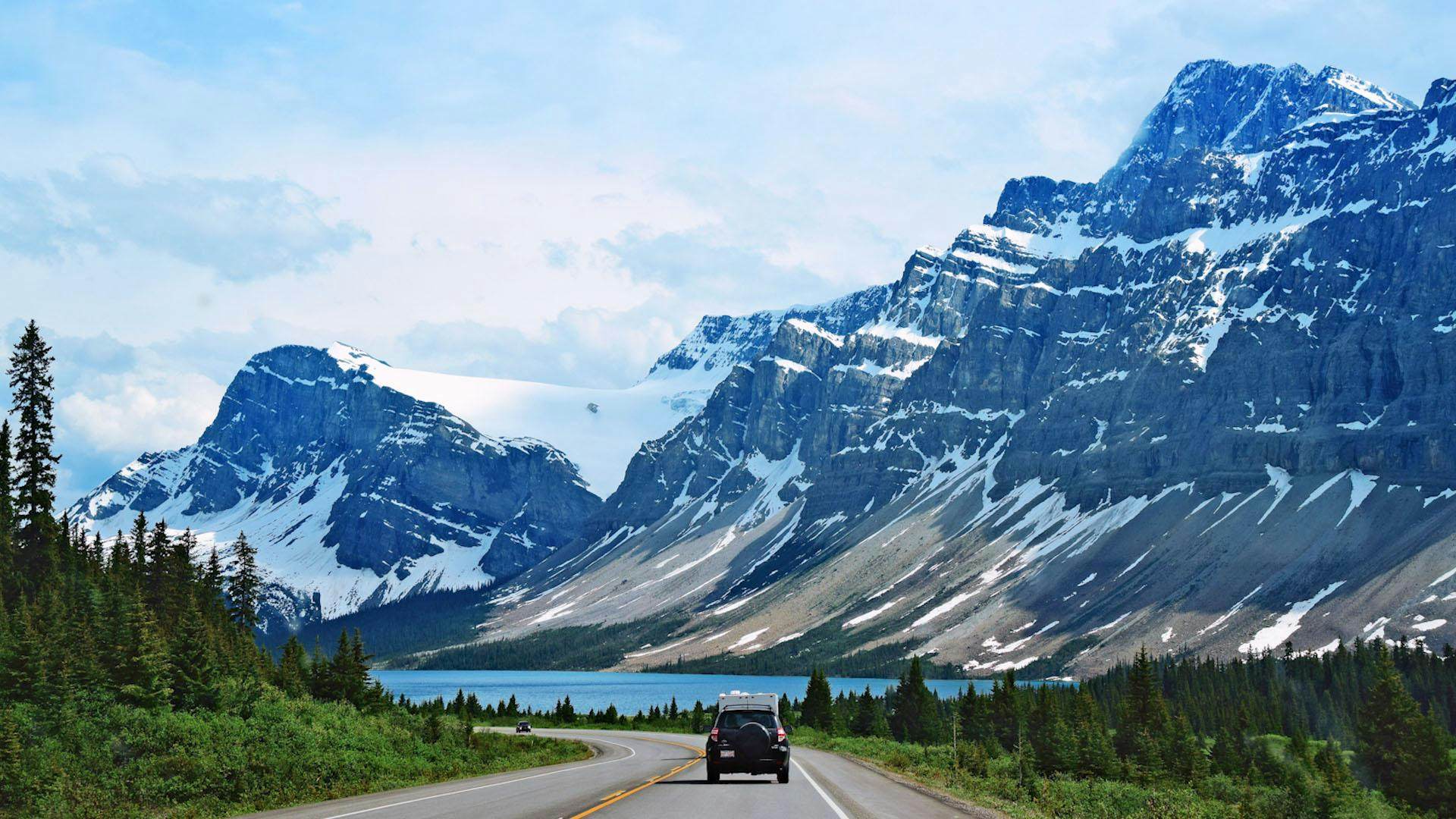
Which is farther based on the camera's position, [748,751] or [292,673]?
[292,673]

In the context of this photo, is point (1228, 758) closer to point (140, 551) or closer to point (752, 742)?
point (752, 742)

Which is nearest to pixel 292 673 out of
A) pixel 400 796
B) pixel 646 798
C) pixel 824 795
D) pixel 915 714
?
pixel 400 796

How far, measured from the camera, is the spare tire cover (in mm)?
41719

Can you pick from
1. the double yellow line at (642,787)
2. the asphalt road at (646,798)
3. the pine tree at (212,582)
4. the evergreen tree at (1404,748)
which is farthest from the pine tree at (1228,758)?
the pine tree at (212,582)

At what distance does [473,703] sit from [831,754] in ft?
277

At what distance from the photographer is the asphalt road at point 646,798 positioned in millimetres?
30781

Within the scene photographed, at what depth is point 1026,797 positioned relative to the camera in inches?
1700

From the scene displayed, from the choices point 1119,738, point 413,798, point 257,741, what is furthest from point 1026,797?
point 1119,738

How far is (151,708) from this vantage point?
50.9 meters

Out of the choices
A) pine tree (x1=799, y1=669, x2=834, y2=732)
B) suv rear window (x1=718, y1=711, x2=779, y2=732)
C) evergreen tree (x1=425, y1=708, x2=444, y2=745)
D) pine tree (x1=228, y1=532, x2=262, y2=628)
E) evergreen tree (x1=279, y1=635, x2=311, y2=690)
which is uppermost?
pine tree (x1=228, y1=532, x2=262, y2=628)

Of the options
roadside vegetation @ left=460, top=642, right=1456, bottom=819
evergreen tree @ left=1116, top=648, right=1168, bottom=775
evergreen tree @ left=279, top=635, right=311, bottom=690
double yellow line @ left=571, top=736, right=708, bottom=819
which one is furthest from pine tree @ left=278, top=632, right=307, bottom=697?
evergreen tree @ left=1116, top=648, right=1168, bottom=775

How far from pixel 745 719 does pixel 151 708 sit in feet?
81.8

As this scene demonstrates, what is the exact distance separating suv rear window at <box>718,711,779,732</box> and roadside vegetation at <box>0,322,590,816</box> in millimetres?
11460

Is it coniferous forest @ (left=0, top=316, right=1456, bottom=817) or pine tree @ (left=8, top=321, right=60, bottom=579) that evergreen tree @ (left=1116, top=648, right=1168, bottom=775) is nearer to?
coniferous forest @ (left=0, top=316, right=1456, bottom=817)
